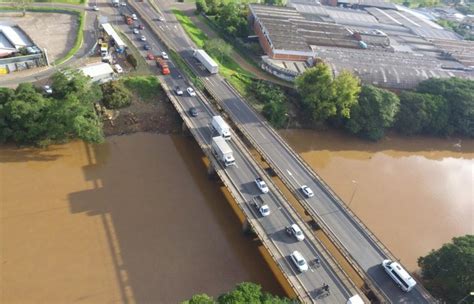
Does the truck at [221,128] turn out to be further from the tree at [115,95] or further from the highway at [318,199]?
the tree at [115,95]

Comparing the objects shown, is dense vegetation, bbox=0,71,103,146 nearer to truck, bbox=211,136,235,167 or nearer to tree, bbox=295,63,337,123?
truck, bbox=211,136,235,167

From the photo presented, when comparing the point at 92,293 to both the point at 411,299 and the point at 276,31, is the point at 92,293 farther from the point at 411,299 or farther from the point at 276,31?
the point at 276,31

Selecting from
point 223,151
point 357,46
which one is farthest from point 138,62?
point 357,46

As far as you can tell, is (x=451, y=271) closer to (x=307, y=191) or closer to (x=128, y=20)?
(x=307, y=191)

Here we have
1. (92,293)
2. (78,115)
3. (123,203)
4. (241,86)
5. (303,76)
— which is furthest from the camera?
(241,86)

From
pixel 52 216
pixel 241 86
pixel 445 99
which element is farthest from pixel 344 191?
pixel 52 216
